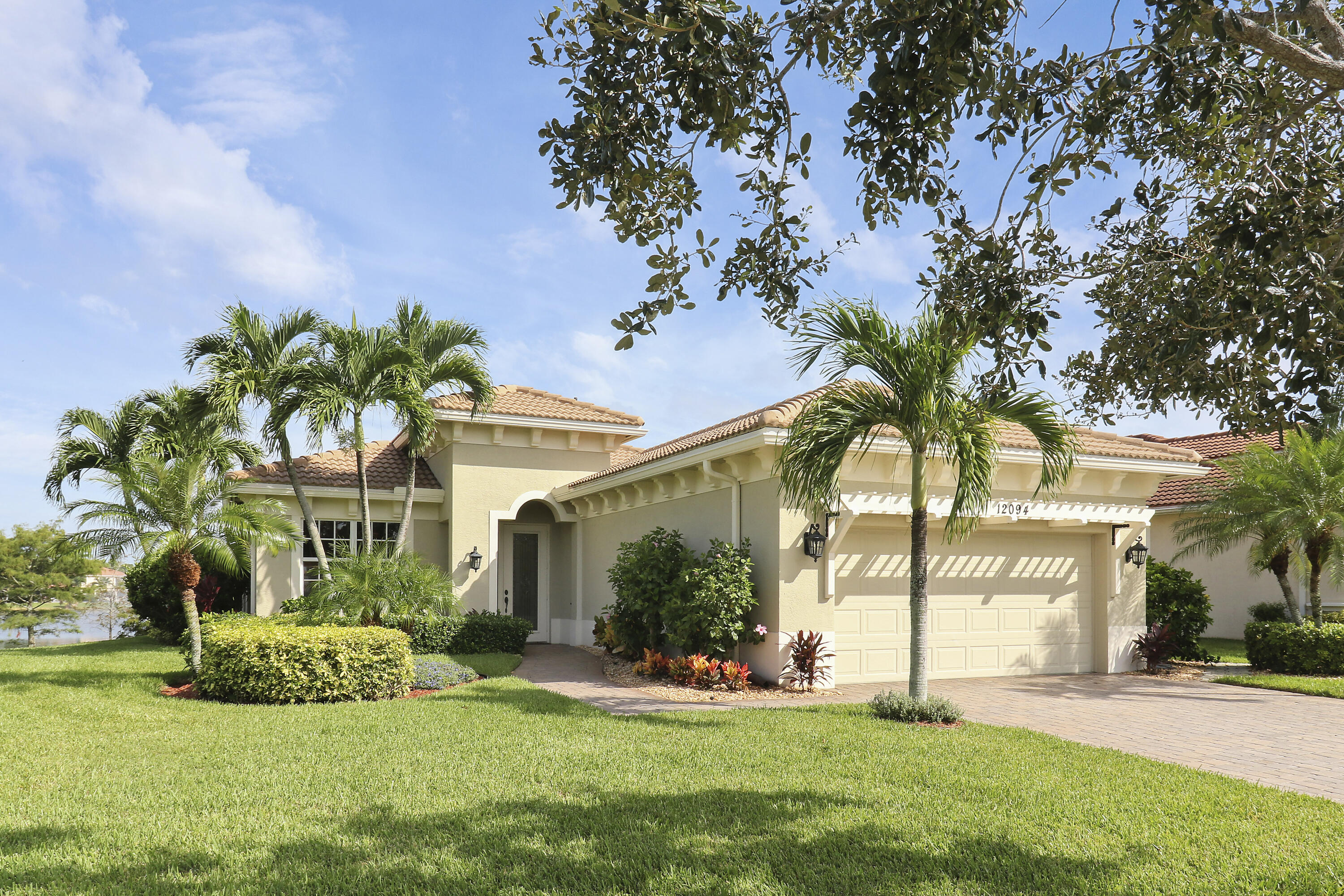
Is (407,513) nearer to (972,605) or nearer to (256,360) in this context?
(256,360)

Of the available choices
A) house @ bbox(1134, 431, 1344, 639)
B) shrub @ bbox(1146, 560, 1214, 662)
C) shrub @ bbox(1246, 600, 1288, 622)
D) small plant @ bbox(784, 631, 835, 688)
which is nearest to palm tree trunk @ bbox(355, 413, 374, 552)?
small plant @ bbox(784, 631, 835, 688)

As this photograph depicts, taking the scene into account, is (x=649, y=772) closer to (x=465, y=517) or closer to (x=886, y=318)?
(x=886, y=318)

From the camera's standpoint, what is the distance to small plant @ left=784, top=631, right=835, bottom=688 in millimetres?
11898

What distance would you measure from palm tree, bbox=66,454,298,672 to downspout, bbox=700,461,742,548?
23.1 feet

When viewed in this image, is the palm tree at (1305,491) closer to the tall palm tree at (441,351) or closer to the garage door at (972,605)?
the garage door at (972,605)

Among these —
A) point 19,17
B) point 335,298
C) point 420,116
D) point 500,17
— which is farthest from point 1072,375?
point 335,298

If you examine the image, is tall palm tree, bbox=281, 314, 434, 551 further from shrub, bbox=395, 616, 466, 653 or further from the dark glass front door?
the dark glass front door

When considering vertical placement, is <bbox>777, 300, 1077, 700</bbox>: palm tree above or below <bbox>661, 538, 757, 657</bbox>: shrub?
above

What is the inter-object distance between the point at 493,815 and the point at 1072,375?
6.00 m

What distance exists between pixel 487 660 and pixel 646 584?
Answer: 3.54 meters

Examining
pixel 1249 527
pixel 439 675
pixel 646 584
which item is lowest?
pixel 439 675

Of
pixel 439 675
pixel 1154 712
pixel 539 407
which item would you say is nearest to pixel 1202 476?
pixel 1154 712

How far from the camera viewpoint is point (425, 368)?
49.1 ft

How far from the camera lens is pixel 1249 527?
51.5 ft
